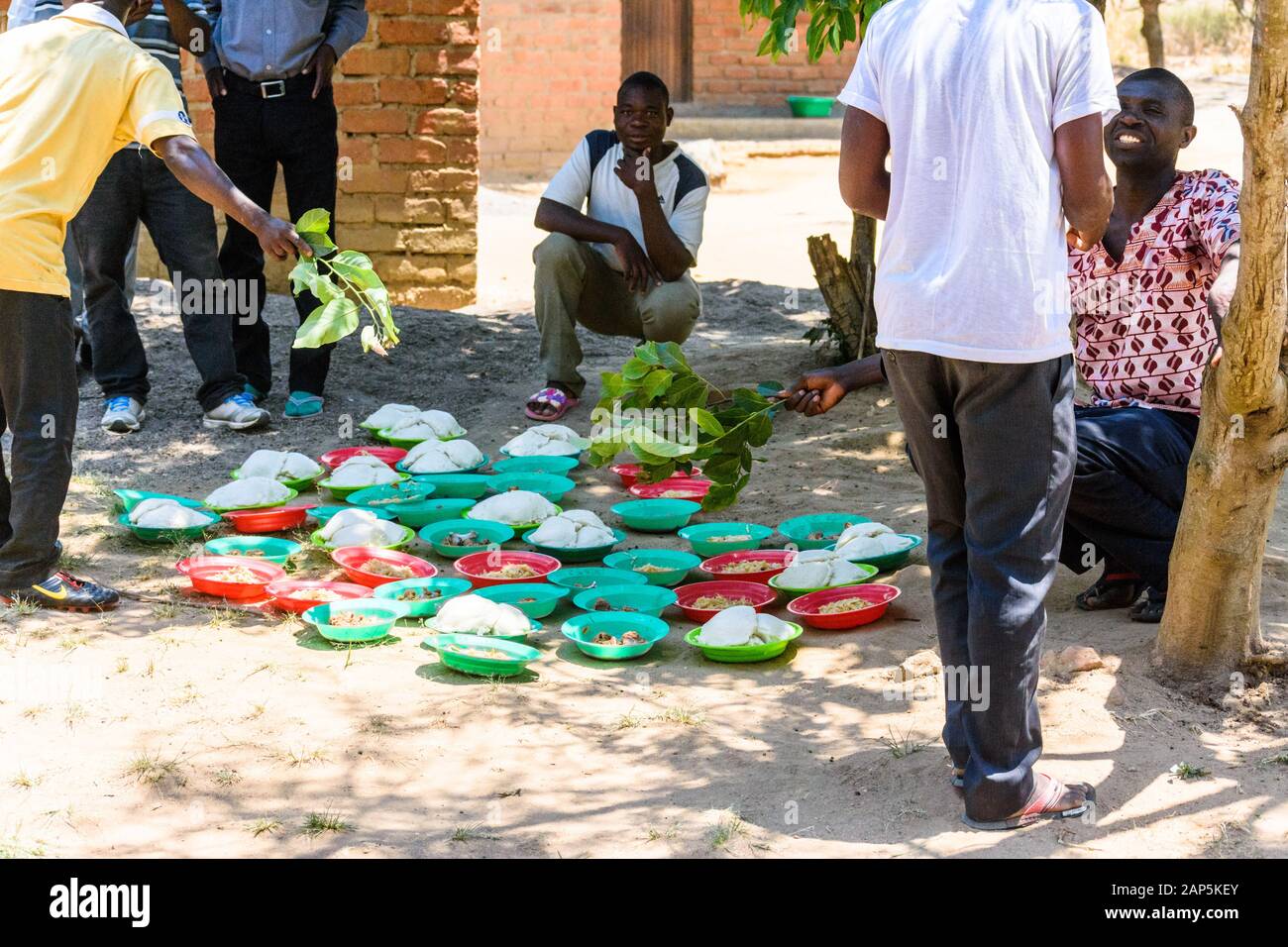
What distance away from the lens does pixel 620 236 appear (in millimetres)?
6270

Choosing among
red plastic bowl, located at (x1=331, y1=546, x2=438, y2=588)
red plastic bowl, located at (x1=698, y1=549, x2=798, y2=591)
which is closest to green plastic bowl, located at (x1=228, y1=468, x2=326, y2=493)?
red plastic bowl, located at (x1=331, y1=546, x2=438, y2=588)

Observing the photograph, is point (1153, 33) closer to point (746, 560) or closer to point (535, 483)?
point (535, 483)

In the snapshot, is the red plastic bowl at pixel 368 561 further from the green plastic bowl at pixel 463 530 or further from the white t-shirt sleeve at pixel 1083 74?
the white t-shirt sleeve at pixel 1083 74

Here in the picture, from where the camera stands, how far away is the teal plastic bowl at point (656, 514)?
203 inches

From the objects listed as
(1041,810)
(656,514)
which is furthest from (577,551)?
(1041,810)

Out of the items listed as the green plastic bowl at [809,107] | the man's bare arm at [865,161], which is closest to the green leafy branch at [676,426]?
the man's bare arm at [865,161]

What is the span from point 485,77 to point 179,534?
424 inches

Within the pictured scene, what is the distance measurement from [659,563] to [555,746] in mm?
1366

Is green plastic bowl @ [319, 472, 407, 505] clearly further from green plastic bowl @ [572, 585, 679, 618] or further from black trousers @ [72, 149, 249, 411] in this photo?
green plastic bowl @ [572, 585, 679, 618]

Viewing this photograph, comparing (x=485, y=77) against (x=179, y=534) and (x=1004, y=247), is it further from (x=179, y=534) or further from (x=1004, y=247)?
(x=1004, y=247)

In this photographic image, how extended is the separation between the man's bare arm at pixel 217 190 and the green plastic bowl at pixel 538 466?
1826 millimetres
